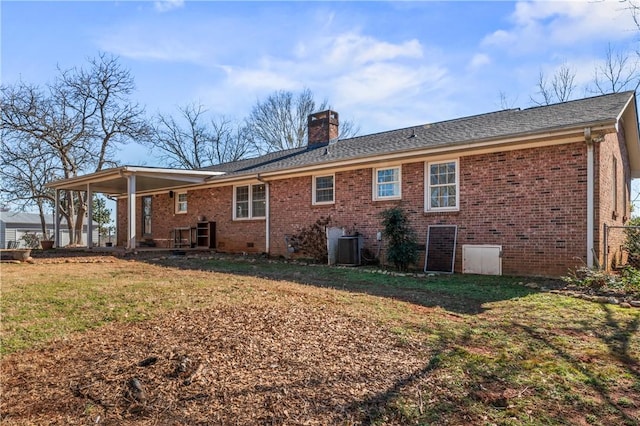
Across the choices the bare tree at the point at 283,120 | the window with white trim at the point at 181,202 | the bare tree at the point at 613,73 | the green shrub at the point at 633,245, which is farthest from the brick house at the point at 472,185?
the bare tree at the point at 283,120

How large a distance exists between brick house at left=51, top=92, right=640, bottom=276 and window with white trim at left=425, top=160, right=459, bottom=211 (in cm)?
2

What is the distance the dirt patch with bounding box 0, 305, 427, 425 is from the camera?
8.79 feet

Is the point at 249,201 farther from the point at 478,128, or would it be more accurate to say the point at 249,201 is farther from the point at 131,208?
the point at 478,128

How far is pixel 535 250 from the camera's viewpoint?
829 centimetres

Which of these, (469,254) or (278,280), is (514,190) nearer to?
(469,254)

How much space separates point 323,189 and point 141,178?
279 inches

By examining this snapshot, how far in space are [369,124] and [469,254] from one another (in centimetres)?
2507

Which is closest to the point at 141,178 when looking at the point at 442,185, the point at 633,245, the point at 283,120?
the point at 442,185

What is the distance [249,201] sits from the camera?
14.5m

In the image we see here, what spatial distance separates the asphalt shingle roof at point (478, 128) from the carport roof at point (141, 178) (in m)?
2.18

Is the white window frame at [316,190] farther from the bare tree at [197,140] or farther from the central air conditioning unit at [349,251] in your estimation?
the bare tree at [197,140]

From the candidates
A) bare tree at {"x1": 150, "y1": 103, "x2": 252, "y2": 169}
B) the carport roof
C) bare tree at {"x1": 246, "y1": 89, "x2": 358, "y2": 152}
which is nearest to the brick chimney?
the carport roof

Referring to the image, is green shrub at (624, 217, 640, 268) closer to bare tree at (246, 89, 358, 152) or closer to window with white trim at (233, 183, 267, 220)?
window with white trim at (233, 183, 267, 220)

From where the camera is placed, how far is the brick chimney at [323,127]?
627 inches
